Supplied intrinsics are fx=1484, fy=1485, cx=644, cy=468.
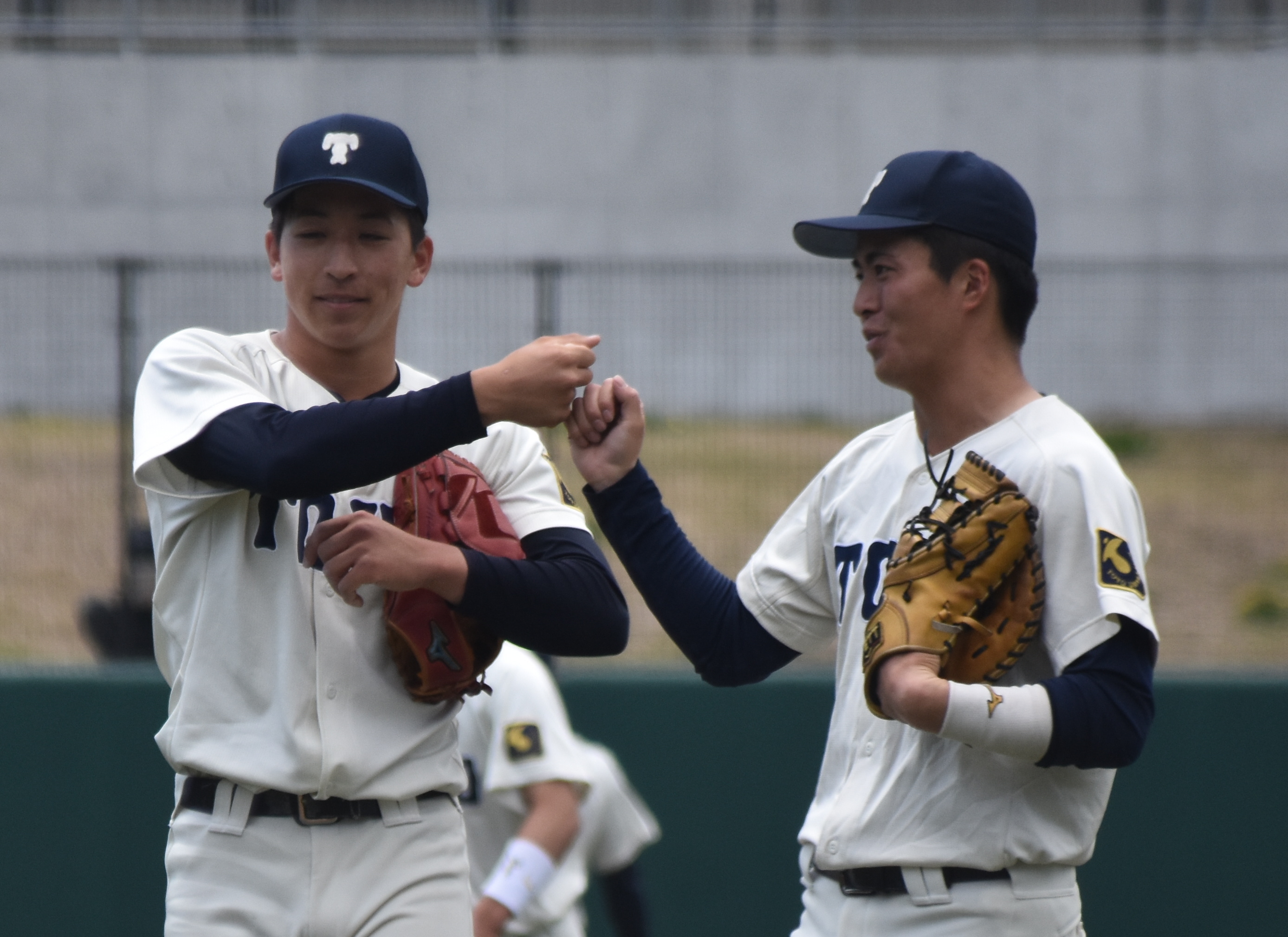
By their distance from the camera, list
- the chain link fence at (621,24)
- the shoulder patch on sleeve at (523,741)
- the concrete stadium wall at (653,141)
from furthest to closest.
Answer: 1. the chain link fence at (621,24)
2. the concrete stadium wall at (653,141)
3. the shoulder patch on sleeve at (523,741)

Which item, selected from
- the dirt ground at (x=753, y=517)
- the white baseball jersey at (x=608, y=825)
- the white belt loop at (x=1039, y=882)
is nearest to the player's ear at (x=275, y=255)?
the white belt loop at (x=1039, y=882)

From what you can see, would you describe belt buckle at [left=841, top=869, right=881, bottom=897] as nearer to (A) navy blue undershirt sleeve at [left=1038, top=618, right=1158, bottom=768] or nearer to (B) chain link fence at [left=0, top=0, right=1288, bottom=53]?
(A) navy blue undershirt sleeve at [left=1038, top=618, right=1158, bottom=768]

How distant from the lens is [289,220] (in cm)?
276

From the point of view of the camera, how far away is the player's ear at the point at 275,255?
9.20 ft

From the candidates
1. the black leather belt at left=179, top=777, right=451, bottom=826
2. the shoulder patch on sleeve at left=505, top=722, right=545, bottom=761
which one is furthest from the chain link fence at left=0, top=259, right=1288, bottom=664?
the black leather belt at left=179, top=777, right=451, bottom=826

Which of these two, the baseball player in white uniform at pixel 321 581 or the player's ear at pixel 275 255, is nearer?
the baseball player in white uniform at pixel 321 581

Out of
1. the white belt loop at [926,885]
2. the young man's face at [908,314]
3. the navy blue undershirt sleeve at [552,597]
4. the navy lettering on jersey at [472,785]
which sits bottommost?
the navy lettering on jersey at [472,785]

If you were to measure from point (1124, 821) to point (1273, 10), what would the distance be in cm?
1386

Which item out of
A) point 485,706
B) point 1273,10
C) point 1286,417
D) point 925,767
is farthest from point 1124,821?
point 1273,10

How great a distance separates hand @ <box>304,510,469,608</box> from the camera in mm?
2512

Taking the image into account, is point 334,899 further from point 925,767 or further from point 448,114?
point 448,114

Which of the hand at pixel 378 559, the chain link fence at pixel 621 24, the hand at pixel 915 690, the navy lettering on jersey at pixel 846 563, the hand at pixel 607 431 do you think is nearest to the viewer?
the hand at pixel 915 690

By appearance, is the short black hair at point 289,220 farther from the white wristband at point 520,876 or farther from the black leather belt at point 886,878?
the white wristband at point 520,876

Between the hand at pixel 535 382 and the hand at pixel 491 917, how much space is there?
207cm
